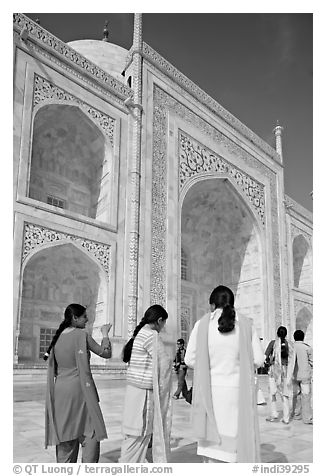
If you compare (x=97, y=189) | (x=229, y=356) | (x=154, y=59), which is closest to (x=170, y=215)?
(x=97, y=189)

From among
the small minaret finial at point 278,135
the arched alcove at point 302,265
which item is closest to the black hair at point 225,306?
the small minaret finial at point 278,135

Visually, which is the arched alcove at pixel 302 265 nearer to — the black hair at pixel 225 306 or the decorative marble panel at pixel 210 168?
the decorative marble panel at pixel 210 168

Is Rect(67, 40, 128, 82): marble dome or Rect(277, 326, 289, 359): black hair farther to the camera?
Rect(67, 40, 128, 82): marble dome

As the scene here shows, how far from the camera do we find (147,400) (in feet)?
8.04

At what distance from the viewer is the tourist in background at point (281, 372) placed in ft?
15.8

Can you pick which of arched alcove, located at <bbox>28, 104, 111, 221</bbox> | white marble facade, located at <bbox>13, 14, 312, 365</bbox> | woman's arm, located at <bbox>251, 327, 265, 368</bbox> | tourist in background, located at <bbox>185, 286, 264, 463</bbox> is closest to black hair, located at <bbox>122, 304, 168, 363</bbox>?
tourist in background, located at <bbox>185, 286, 264, 463</bbox>

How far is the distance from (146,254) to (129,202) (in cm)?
117

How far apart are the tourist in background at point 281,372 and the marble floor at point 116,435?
0.56 ft

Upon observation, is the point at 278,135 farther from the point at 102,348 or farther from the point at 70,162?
the point at 102,348

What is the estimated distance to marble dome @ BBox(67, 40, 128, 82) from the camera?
1320 cm

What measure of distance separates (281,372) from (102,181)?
5856 mm

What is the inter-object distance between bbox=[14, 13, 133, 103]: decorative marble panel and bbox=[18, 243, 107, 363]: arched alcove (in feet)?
11.9

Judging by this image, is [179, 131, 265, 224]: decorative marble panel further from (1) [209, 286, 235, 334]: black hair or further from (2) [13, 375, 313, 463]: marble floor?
(1) [209, 286, 235, 334]: black hair

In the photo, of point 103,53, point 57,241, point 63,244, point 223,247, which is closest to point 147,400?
point 57,241
